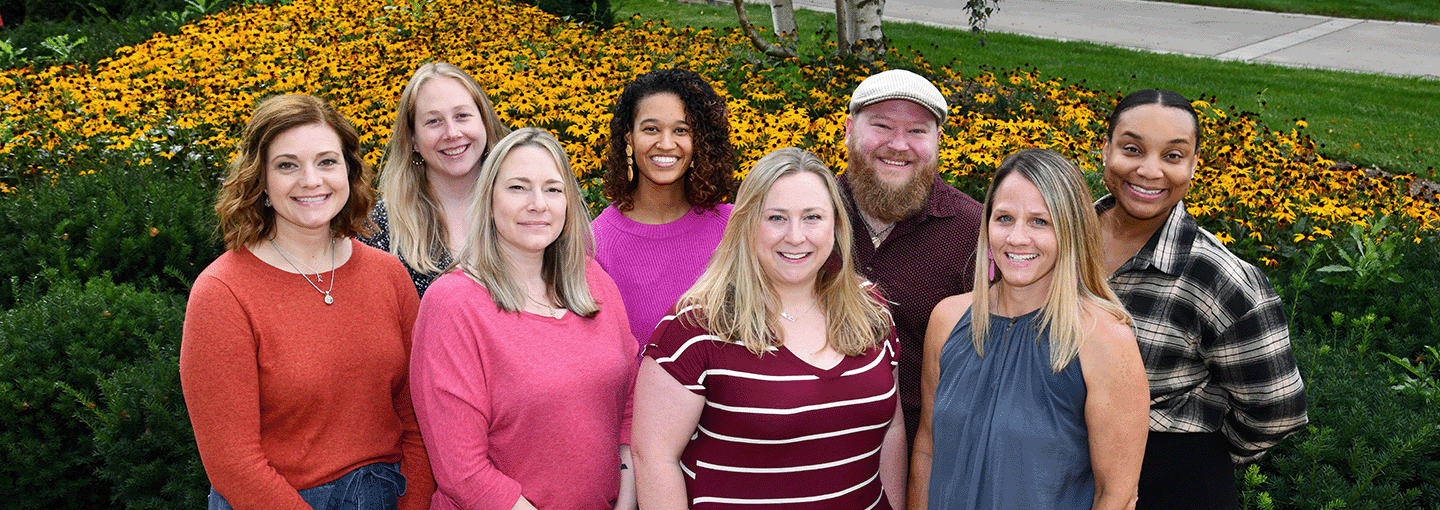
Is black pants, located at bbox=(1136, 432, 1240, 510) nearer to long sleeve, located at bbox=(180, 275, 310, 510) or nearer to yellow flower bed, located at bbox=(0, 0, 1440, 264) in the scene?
long sleeve, located at bbox=(180, 275, 310, 510)

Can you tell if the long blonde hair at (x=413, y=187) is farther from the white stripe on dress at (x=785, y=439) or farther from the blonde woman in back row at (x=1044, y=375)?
the blonde woman in back row at (x=1044, y=375)

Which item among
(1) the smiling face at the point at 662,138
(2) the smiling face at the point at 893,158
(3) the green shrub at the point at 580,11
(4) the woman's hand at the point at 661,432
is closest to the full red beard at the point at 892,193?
(2) the smiling face at the point at 893,158

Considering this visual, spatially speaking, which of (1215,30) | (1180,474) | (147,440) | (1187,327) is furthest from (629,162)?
(1215,30)

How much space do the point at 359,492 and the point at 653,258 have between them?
45.5 inches

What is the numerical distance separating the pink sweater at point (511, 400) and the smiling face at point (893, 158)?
110 cm

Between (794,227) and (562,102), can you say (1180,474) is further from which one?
(562,102)

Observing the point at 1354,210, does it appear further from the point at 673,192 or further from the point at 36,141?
the point at 36,141

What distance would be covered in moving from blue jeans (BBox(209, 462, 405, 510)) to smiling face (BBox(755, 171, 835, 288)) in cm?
123

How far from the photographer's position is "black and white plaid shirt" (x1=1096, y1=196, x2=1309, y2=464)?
8.29 ft

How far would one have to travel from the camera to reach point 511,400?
2492mm

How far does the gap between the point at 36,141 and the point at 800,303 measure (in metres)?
6.00

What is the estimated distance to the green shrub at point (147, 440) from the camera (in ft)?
11.9

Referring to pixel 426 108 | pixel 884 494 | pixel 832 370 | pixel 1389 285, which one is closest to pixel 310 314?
pixel 426 108

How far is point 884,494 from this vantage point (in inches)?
108
